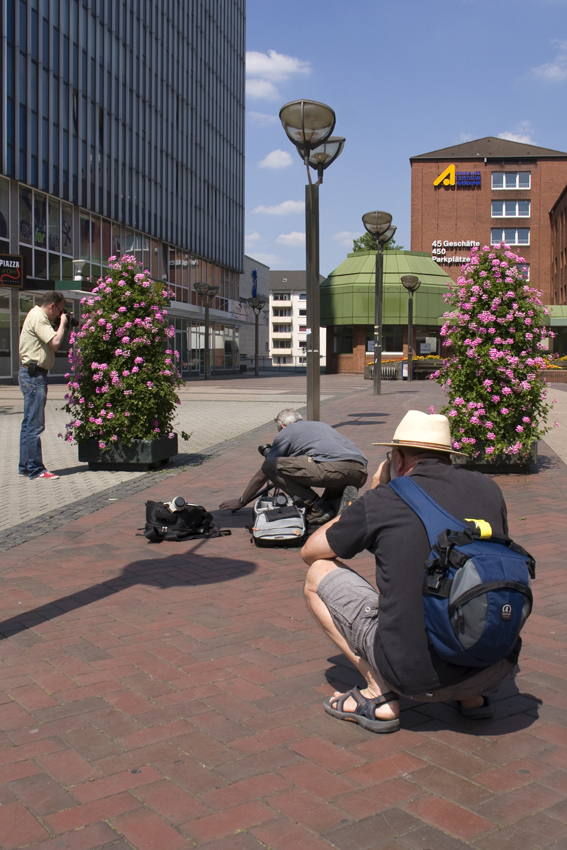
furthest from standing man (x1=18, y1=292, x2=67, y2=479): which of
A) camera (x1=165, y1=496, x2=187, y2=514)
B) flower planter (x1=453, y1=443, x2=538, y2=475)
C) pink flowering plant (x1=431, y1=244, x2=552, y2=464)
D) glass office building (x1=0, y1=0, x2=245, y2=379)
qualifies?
→ glass office building (x1=0, y1=0, x2=245, y2=379)

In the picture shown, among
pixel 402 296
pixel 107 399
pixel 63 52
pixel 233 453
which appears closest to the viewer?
pixel 107 399

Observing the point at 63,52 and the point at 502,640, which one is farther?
the point at 63,52

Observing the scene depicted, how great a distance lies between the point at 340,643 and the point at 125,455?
6628mm

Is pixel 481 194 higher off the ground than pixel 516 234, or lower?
higher

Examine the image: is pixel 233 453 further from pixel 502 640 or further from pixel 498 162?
pixel 498 162

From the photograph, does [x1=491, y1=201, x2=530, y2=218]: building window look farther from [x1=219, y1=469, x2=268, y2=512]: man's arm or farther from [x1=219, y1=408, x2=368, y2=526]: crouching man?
A: [x1=219, y1=408, x2=368, y2=526]: crouching man

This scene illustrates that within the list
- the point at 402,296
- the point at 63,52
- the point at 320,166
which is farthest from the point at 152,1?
the point at 320,166

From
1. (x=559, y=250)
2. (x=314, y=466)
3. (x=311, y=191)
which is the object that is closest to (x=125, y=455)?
(x=314, y=466)

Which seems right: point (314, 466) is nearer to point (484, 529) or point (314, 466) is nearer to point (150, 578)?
point (150, 578)

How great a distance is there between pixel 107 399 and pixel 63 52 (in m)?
29.7

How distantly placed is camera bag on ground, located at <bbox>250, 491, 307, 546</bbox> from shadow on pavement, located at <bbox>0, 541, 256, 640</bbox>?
1.29ft

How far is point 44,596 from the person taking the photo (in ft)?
16.0

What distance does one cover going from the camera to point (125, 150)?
40531 millimetres

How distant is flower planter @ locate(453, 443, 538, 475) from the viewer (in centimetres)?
913
